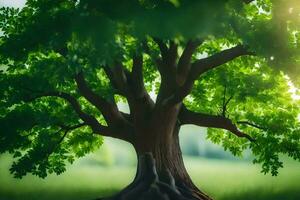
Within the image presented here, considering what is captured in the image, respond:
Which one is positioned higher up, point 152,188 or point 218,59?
point 218,59

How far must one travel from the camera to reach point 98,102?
18.2 m

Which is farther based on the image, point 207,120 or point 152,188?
point 207,120

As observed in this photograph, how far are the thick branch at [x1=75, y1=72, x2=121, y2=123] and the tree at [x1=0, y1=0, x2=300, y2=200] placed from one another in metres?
0.04

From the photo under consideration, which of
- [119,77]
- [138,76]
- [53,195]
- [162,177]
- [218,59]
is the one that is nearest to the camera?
[218,59]

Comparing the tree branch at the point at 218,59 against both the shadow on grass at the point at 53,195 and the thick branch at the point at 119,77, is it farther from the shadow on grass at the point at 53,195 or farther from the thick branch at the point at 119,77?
the shadow on grass at the point at 53,195

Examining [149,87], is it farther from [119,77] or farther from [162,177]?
[162,177]

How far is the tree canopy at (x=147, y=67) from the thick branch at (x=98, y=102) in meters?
0.04

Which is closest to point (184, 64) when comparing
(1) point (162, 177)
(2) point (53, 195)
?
(1) point (162, 177)

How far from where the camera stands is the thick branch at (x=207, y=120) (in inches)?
750

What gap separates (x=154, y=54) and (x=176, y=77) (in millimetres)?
2455

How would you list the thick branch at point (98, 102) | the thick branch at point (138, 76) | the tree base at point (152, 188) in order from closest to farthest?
1. the tree base at point (152, 188)
2. the thick branch at point (98, 102)
3. the thick branch at point (138, 76)

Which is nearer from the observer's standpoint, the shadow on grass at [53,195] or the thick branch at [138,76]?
the thick branch at [138,76]

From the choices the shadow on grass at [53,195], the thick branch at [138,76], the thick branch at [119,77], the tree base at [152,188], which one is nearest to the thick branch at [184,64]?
the thick branch at [138,76]

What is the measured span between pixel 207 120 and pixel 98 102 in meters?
4.26
